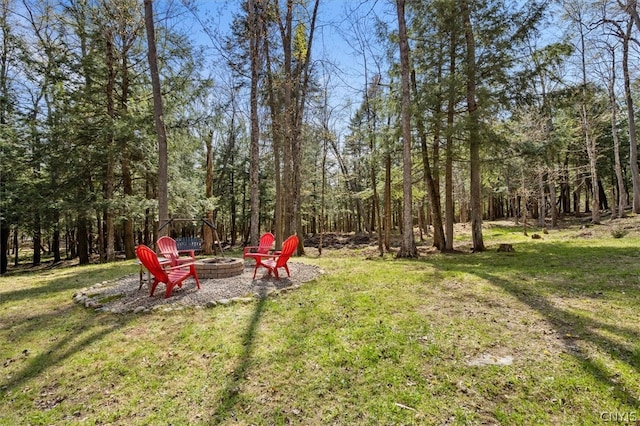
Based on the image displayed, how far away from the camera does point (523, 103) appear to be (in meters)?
9.11

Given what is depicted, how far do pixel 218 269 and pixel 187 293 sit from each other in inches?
47.3

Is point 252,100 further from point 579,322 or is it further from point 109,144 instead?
point 579,322

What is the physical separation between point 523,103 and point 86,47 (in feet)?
47.1

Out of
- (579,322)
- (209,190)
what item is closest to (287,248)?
(579,322)

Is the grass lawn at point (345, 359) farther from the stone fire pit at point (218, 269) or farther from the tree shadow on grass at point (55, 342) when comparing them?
the stone fire pit at point (218, 269)

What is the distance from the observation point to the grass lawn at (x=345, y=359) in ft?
8.15

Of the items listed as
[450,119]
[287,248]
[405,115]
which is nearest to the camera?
[287,248]

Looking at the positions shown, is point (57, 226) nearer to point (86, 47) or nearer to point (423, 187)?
point (86, 47)

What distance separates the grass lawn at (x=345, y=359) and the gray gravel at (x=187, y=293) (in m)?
0.26

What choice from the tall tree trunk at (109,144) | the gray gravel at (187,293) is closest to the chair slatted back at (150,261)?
the gray gravel at (187,293)

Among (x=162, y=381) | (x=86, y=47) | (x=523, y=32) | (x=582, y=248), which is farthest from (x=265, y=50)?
(x=582, y=248)

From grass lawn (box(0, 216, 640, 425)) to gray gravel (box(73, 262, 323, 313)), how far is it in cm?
26

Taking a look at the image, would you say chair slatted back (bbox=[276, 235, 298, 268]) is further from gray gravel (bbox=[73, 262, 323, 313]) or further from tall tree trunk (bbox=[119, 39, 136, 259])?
tall tree trunk (bbox=[119, 39, 136, 259])

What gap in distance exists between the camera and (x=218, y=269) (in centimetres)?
656
